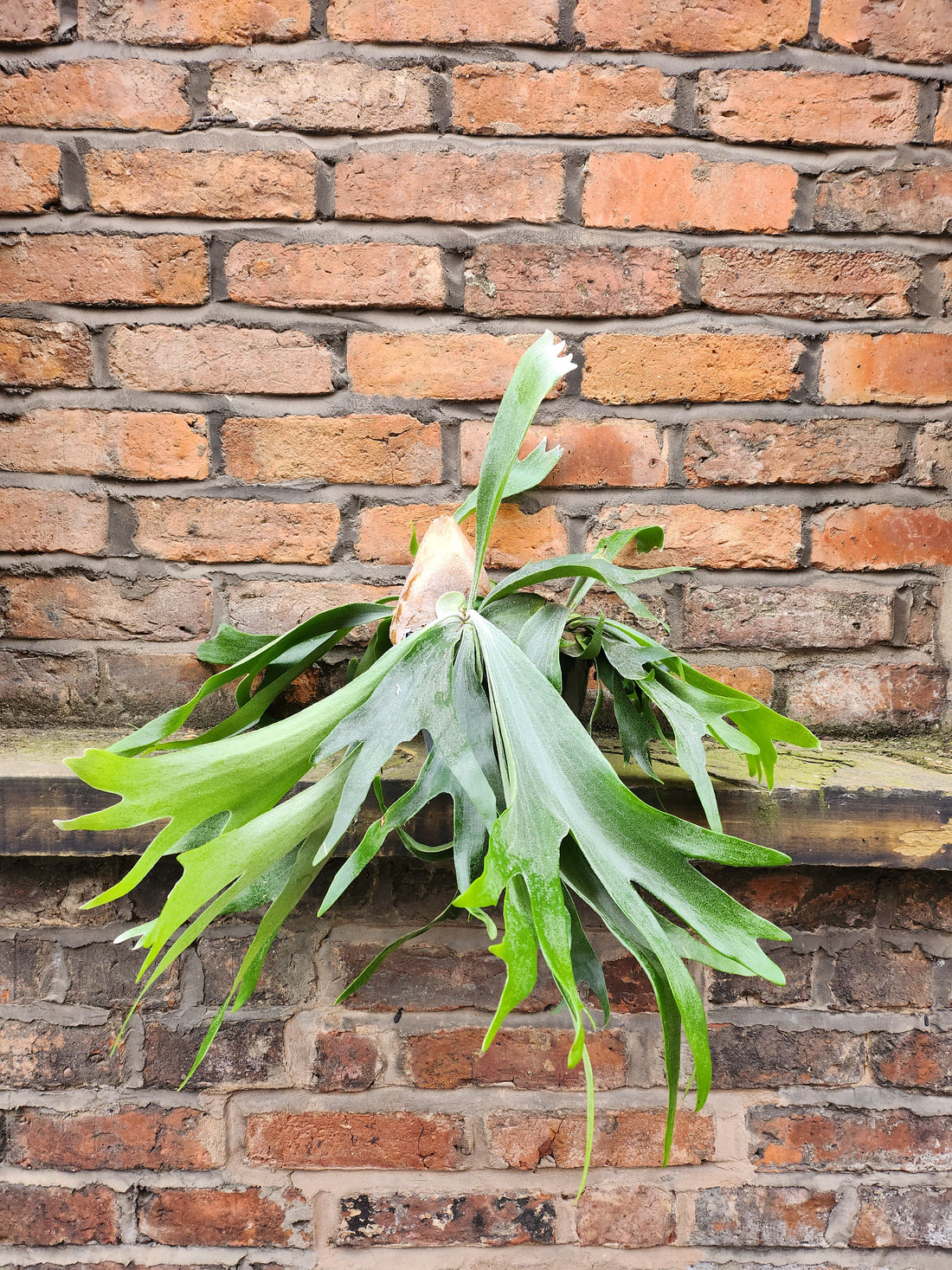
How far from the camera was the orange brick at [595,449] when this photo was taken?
0.93 m

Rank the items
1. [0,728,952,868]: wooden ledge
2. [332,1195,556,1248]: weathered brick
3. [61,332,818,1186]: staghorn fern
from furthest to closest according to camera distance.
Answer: [332,1195,556,1248]: weathered brick
[0,728,952,868]: wooden ledge
[61,332,818,1186]: staghorn fern

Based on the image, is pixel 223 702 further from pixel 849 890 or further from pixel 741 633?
pixel 849 890

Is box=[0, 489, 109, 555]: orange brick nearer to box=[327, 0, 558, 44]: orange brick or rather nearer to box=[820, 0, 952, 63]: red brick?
box=[327, 0, 558, 44]: orange brick

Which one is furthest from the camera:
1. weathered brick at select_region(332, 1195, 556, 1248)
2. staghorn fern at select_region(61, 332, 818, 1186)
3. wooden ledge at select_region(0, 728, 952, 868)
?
weathered brick at select_region(332, 1195, 556, 1248)

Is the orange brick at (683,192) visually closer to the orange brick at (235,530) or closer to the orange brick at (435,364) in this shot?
the orange brick at (435,364)

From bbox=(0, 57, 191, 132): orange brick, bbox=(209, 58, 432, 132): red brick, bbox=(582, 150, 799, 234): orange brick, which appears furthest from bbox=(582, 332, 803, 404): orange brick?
bbox=(0, 57, 191, 132): orange brick

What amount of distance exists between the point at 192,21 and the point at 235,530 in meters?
A: 0.59

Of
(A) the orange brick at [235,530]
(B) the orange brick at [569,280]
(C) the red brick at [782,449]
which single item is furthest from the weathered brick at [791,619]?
(A) the orange brick at [235,530]

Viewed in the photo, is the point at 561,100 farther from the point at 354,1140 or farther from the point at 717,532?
the point at 354,1140

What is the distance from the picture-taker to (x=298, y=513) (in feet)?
3.05

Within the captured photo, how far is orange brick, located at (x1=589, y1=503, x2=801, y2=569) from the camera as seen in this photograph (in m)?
0.93

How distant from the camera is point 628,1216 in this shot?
884 mm

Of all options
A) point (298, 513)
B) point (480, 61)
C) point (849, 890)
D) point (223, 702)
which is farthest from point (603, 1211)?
point (480, 61)

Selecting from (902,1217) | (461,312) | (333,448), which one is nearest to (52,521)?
(333,448)
